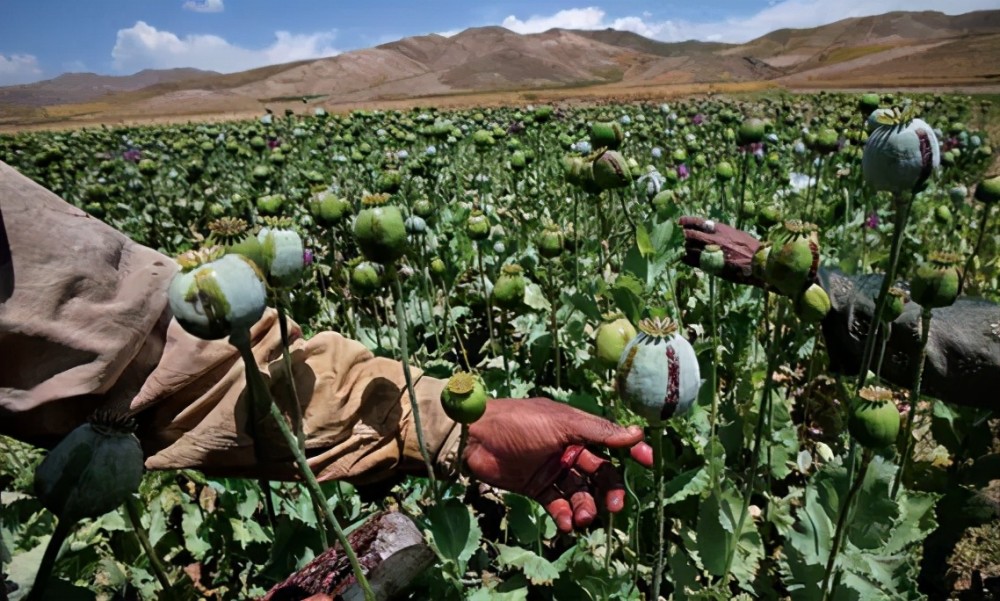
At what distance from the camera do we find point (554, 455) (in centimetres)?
163

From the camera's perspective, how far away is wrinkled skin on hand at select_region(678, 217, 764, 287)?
176cm

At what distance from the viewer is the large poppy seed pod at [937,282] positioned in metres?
1.36

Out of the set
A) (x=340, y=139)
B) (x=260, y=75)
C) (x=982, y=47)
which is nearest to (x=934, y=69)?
(x=982, y=47)

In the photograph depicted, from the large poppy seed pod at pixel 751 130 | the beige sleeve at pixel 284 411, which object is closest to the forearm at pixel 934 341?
the large poppy seed pod at pixel 751 130

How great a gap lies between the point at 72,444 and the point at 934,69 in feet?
278

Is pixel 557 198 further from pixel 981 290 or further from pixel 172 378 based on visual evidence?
pixel 172 378

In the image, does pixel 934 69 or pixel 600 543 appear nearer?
pixel 600 543

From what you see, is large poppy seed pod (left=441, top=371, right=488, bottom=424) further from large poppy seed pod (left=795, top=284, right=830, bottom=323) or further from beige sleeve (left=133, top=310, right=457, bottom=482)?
large poppy seed pod (left=795, top=284, right=830, bottom=323)

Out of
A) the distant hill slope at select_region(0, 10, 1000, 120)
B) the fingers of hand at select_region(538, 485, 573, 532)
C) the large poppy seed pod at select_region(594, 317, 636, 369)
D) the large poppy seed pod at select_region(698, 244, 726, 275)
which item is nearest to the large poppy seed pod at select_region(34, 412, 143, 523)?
the fingers of hand at select_region(538, 485, 573, 532)

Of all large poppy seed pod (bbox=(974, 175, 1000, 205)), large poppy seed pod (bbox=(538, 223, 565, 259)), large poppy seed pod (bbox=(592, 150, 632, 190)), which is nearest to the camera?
large poppy seed pod (bbox=(592, 150, 632, 190))

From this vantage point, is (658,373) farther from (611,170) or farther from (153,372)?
(153,372)

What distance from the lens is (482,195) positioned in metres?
5.48

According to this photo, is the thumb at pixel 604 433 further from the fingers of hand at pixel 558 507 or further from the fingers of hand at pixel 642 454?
the fingers of hand at pixel 558 507

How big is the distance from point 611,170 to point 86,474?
5.35ft
